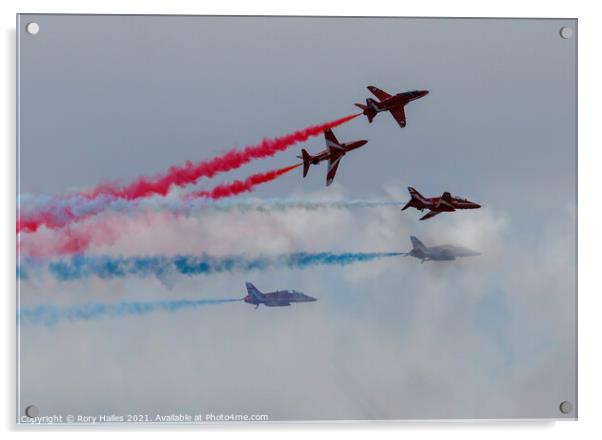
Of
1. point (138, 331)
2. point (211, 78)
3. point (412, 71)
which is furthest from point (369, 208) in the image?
point (138, 331)

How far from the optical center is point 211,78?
432cm

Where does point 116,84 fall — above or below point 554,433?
above

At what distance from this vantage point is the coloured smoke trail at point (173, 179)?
13.9ft

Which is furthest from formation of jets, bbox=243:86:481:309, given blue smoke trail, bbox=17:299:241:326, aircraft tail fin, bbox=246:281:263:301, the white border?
blue smoke trail, bbox=17:299:241:326

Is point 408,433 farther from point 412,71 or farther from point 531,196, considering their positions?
point 412,71

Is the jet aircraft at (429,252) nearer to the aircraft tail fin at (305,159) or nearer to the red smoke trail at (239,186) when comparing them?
the aircraft tail fin at (305,159)

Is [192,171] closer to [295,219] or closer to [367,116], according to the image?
[295,219]

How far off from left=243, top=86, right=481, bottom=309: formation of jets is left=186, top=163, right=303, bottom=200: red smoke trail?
A: 0.59ft

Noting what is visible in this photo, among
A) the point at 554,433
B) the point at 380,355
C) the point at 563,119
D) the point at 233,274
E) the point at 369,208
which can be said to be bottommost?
the point at 554,433

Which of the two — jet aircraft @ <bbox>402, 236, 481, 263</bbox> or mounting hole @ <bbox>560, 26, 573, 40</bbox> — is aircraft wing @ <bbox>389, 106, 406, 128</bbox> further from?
mounting hole @ <bbox>560, 26, 573, 40</bbox>

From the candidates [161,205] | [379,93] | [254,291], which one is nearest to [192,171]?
[161,205]

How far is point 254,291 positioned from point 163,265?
50cm

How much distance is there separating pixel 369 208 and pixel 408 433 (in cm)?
122

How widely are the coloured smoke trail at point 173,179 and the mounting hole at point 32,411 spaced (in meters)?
0.93
